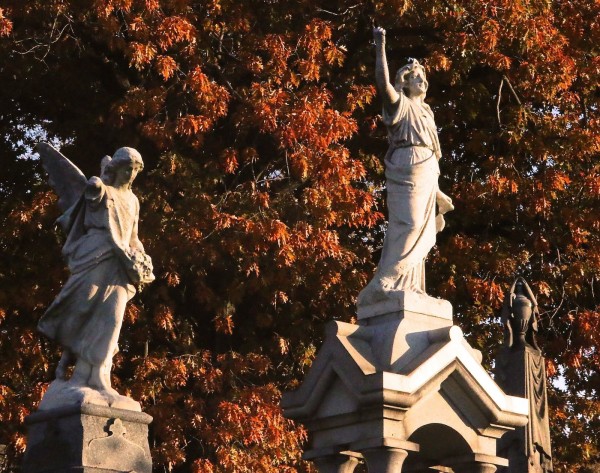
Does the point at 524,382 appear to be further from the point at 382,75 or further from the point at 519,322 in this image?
the point at 382,75

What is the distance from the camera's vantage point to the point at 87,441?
36.1 ft

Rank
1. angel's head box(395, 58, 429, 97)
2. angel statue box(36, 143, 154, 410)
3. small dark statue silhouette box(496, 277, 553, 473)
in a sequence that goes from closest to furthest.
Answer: angel statue box(36, 143, 154, 410), angel's head box(395, 58, 429, 97), small dark statue silhouette box(496, 277, 553, 473)

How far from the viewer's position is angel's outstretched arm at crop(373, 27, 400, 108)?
38.0 ft

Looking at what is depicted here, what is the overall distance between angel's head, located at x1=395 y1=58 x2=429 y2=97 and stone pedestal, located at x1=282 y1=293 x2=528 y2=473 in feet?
6.17

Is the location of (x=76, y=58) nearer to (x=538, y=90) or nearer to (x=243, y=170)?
(x=243, y=170)

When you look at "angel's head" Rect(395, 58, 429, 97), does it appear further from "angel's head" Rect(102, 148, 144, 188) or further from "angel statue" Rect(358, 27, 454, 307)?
"angel's head" Rect(102, 148, 144, 188)

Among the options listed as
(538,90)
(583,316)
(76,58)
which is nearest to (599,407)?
(583,316)

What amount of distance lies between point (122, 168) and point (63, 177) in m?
0.70

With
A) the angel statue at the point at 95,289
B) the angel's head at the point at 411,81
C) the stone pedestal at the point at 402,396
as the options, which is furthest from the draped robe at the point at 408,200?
the angel statue at the point at 95,289

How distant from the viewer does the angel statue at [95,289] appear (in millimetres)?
11430

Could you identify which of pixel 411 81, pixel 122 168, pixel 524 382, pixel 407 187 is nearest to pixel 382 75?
pixel 411 81

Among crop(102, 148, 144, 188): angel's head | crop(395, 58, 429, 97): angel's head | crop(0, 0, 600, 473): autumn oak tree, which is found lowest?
crop(102, 148, 144, 188): angel's head

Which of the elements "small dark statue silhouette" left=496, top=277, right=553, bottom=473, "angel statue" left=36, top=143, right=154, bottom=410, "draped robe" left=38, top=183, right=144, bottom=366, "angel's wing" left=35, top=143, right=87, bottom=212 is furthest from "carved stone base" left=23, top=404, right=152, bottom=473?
"small dark statue silhouette" left=496, top=277, right=553, bottom=473

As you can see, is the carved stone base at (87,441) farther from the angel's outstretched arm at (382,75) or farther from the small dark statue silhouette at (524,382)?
the small dark statue silhouette at (524,382)
